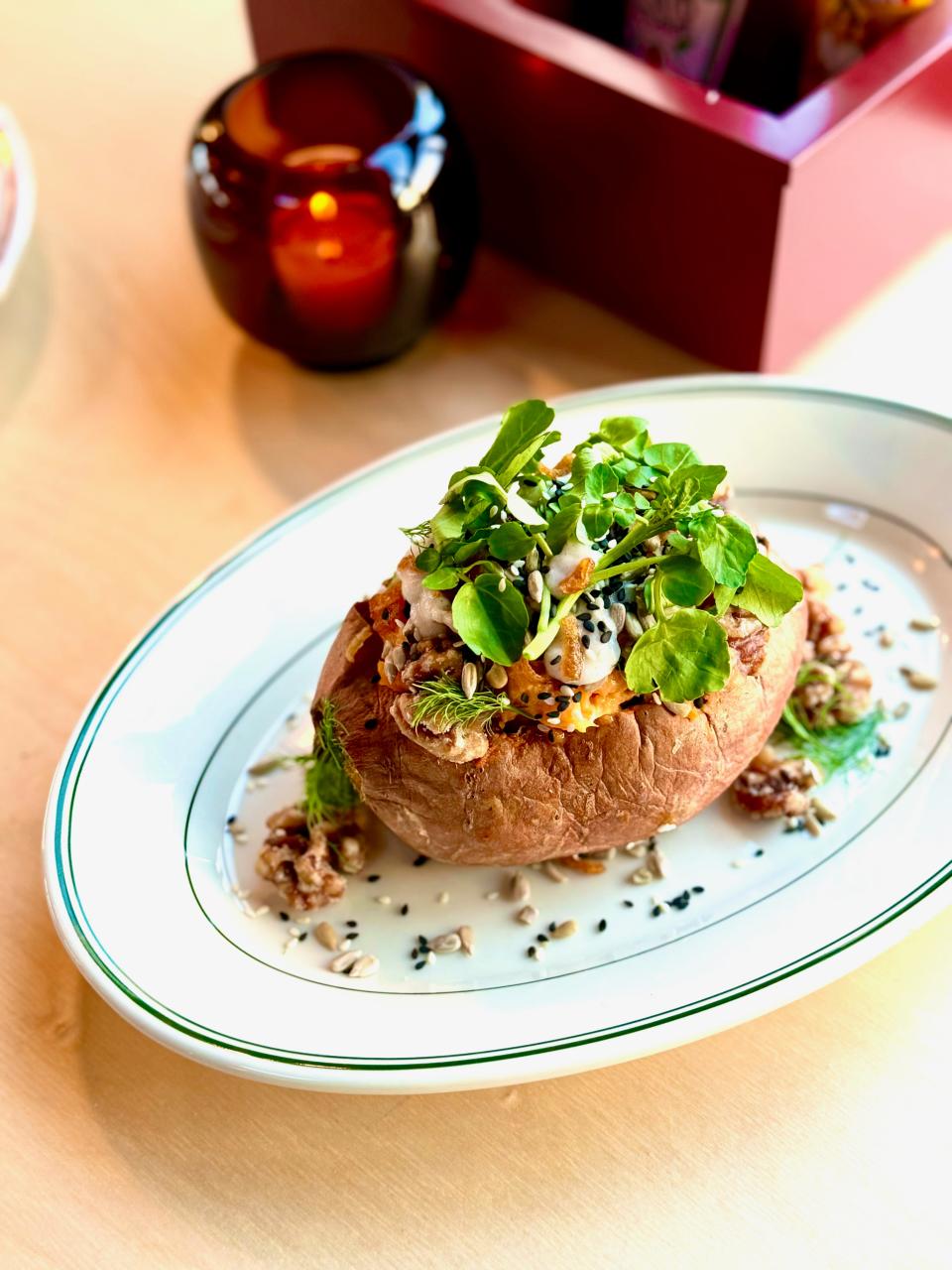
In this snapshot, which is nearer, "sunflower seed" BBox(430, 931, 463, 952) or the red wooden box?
"sunflower seed" BBox(430, 931, 463, 952)

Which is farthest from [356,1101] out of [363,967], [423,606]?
[423,606]

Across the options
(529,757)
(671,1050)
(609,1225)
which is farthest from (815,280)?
(609,1225)

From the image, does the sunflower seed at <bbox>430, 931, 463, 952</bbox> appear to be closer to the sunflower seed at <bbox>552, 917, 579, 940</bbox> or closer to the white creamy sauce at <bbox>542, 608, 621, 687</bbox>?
the sunflower seed at <bbox>552, 917, 579, 940</bbox>

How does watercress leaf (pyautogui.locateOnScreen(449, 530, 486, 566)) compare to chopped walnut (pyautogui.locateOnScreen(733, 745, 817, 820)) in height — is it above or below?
above

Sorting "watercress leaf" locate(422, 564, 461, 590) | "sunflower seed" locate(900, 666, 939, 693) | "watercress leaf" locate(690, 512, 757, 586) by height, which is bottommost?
"sunflower seed" locate(900, 666, 939, 693)

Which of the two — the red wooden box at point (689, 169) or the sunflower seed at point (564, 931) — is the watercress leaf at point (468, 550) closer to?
the sunflower seed at point (564, 931)

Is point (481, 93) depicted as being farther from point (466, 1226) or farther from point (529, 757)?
point (466, 1226)

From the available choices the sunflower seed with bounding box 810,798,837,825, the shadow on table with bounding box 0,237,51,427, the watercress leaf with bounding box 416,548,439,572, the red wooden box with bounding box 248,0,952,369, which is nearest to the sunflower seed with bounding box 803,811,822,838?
the sunflower seed with bounding box 810,798,837,825
